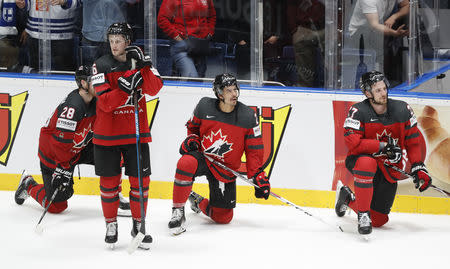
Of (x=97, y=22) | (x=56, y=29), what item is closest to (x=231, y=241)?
(x=97, y=22)

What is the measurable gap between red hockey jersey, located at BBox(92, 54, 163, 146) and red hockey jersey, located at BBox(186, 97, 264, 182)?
0.56 metres

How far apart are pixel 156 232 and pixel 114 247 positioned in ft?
1.46

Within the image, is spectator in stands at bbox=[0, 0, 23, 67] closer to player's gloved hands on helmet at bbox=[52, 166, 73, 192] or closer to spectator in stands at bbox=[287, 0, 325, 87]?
player's gloved hands on helmet at bbox=[52, 166, 73, 192]

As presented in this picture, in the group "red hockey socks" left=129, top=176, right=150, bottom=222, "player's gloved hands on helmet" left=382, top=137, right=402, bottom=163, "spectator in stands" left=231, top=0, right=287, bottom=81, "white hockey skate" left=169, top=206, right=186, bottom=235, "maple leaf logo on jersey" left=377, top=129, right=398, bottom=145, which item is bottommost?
"white hockey skate" left=169, top=206, right=186, bottom=235

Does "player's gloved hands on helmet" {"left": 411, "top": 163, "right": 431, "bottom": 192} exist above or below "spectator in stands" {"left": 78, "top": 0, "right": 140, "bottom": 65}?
below

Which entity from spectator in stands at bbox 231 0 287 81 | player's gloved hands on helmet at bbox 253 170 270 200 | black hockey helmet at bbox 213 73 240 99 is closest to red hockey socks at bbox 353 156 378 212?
player's gloved hands on helmet at bbox 253 170 270 200

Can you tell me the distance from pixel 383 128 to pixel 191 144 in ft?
3.84

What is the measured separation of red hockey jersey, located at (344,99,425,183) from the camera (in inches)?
171

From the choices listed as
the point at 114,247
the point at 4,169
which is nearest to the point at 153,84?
the point at 114,247

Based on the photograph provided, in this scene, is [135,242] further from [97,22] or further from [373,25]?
[373,25]

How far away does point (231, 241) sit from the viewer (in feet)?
13.6

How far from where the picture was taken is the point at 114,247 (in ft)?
12.8

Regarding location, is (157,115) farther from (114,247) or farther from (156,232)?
(114,247)

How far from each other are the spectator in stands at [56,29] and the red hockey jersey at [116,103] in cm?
162
